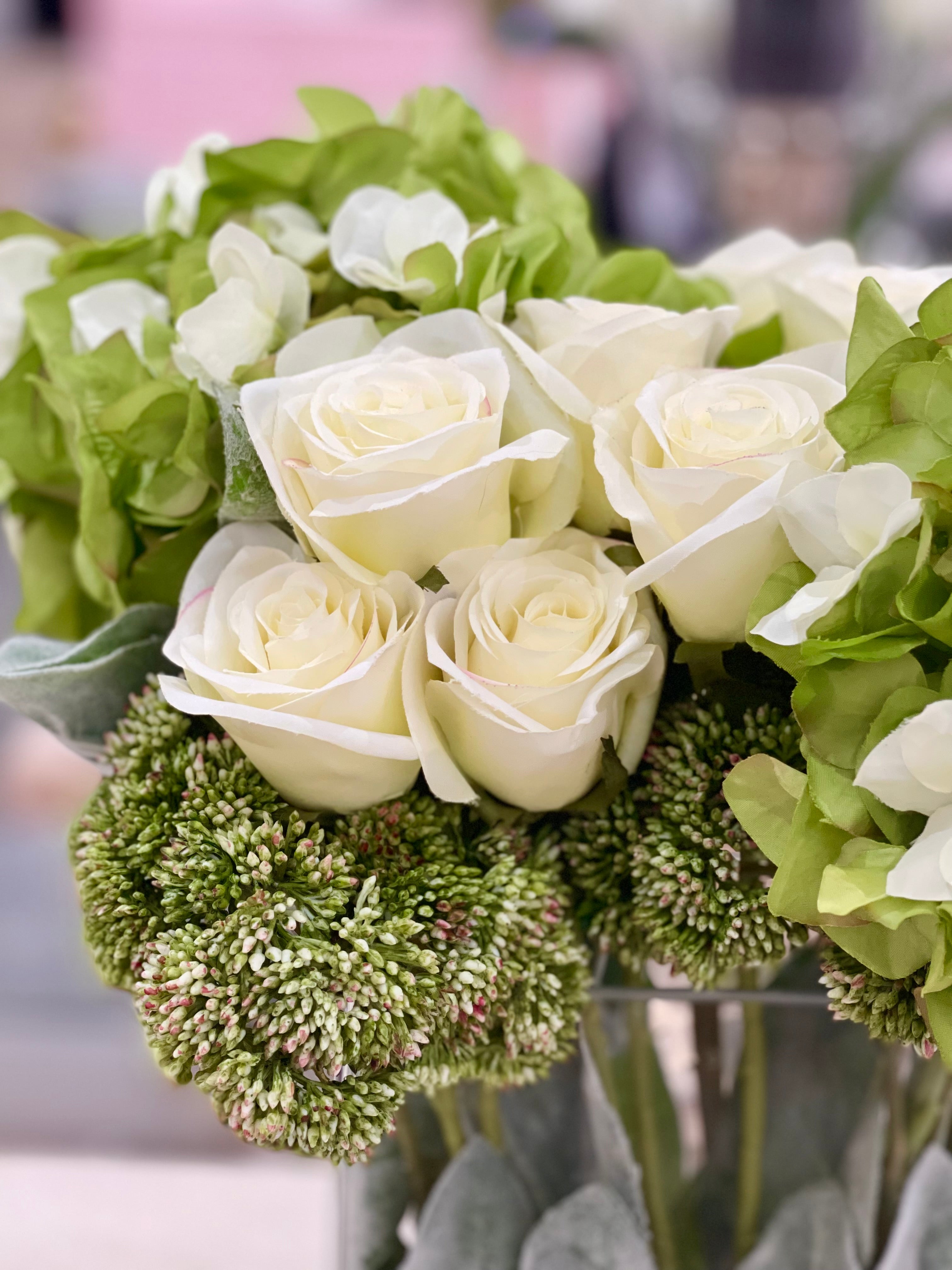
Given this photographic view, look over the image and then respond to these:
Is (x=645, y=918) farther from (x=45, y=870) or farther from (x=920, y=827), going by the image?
(x=45, y=870)

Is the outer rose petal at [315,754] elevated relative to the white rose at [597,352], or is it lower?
lower

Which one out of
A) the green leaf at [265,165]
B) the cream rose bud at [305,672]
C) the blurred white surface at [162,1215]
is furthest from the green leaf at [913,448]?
the blurred white surface at [162,1215]

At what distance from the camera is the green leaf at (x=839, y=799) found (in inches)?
9.9

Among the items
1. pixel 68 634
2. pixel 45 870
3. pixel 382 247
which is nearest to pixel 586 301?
pixel 382 247

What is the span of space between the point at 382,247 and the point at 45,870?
2.37 feet

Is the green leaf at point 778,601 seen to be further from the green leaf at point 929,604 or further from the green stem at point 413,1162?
the green stem at point 413,1162

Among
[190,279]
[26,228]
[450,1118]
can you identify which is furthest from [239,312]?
[450,1118]

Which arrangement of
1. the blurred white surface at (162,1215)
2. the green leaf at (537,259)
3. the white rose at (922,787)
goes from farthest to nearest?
the blurred white surface at (162,1215) → the green leaf at (537,259) → the white rose at (922,787)

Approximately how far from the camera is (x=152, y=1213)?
570mm

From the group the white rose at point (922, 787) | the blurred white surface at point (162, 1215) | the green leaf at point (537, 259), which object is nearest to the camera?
the white rose at point (922, 787)

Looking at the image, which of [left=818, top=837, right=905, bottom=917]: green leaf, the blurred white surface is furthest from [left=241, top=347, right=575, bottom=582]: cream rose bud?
the blurred white surface

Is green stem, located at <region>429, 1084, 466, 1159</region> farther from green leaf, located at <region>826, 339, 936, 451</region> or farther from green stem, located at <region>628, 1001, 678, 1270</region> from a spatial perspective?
green leaf, located at <region>826, 339, 936, 451</region>

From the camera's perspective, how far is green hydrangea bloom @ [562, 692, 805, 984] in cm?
29

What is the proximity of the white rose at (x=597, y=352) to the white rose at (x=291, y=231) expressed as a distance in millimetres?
75
